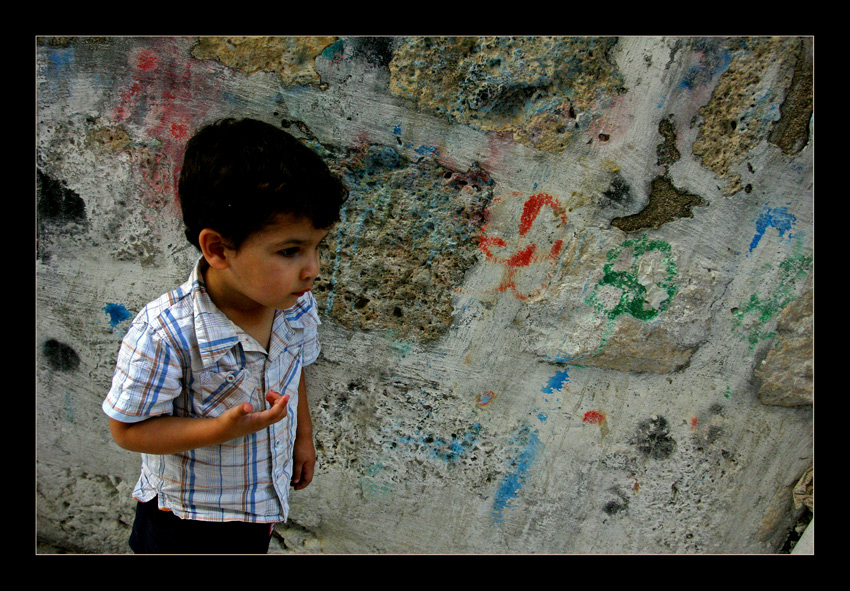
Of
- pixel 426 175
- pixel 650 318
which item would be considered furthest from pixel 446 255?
pixel 650 318

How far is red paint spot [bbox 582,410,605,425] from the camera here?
1.74 metres

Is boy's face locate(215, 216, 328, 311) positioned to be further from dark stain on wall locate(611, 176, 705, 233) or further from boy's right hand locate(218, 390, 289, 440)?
dark stain on wall locate(611, 176, 705, 233)

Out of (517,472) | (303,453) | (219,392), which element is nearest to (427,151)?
(219,392)

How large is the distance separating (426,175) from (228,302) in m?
0.67

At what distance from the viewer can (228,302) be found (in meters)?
1.24

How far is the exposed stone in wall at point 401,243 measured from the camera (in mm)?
1567

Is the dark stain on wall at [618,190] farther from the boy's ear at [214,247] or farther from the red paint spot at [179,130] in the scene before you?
the red paint spot at [179,130]

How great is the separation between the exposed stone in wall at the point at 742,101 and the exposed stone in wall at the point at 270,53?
106 cm

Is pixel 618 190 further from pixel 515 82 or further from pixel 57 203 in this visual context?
pixel 57 203

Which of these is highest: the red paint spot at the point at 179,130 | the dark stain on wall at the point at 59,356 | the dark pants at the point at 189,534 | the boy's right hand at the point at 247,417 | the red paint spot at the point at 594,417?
the red paint spot at the point at 179,130

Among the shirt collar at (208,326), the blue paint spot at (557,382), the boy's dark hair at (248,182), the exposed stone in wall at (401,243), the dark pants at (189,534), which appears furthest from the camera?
the blue paint spot at (557,382)

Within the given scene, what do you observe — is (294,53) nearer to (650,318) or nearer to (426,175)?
(426,175)

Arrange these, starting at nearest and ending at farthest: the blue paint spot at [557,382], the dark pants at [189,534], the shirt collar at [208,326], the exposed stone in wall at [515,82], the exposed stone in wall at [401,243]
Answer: the shirt collar at [208,326] < the dark pants at [189,534] < the exposed stone in wall at [515,82] < the exposed stone in wall at [401,243] < the blue paint spot at [557,382]

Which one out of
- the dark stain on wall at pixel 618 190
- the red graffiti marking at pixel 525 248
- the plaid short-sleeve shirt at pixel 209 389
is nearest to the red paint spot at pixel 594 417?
the red graffiti marking at pixel 525 248
